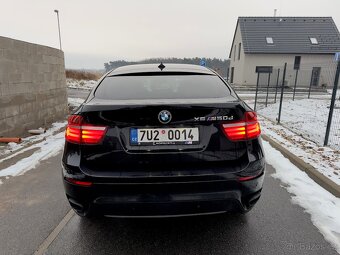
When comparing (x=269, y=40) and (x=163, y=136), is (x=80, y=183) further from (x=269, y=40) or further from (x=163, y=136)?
(x=269, y=40)

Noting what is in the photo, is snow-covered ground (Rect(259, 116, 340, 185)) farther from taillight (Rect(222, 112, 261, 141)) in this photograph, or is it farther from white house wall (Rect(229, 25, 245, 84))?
white house wall (Rect(229, 25, 245, 84))

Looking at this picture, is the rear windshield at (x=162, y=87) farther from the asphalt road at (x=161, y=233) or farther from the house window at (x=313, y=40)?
the house window at (x=313, y=40)

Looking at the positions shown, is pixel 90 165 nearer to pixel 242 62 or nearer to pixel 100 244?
pixel 100 244

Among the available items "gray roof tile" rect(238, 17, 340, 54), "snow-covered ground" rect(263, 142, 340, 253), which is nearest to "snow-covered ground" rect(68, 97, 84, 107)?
"snow-covered ground" rect(263, 142, 340, 253)

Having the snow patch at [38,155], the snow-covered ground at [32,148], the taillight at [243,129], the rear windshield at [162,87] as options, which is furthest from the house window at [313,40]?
the taillight at [243,129]

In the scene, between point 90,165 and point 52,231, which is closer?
point 90,165

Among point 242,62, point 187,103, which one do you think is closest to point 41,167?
point 187,103

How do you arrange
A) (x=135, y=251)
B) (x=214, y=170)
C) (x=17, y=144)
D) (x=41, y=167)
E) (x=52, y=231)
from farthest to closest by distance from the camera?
(x=17, y=144) < (x=41, y=167) < (x=52, y=231) < (x=135, y=251) < (x=214, y=170)

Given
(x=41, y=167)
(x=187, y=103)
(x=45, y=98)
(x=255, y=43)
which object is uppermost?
(x=255, y=43)

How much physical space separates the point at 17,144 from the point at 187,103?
5.18m

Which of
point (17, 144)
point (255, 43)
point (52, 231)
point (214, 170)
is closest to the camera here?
point (214, 170)

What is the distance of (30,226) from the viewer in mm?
3033

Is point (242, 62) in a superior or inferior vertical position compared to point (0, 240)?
superior

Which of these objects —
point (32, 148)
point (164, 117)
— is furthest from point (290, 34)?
point (164, 117)
